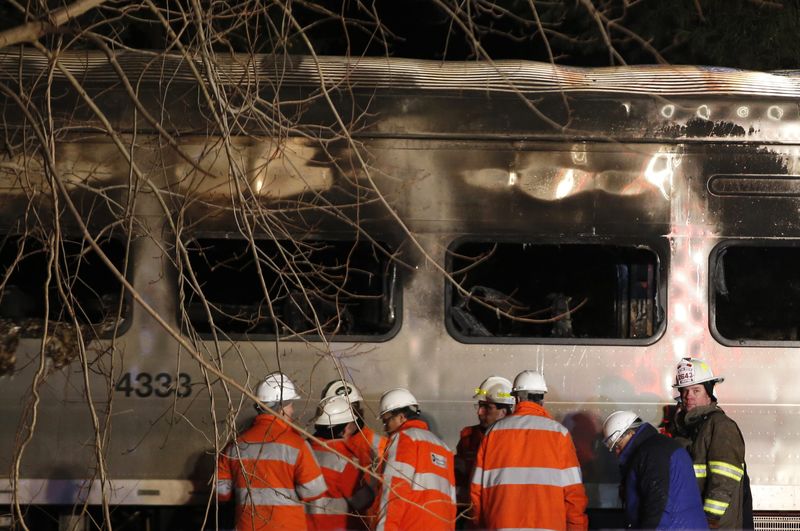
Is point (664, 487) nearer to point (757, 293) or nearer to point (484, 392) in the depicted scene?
point (484, 392)

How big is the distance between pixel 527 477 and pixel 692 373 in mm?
1224

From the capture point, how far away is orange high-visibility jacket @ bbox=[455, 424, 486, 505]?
23.4 feet

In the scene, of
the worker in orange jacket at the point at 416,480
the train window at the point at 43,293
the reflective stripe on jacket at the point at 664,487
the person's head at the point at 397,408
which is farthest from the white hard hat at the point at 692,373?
the train window at the point at 43,293

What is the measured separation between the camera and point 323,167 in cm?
713

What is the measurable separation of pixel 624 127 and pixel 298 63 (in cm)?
217

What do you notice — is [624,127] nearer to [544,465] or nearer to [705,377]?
[705,377]

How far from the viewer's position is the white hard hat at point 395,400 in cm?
660

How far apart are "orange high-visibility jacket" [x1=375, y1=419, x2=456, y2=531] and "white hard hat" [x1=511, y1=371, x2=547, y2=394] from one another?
637 millimetres

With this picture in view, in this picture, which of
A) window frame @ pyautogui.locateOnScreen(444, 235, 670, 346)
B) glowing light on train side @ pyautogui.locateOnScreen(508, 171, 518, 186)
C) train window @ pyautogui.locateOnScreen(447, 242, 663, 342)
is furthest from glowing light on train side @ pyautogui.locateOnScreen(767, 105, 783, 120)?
glowing light on train side @ pyautogui.locateOnScreen(508, 171, 518, 186)

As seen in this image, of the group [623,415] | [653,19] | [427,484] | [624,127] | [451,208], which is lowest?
[427,484]

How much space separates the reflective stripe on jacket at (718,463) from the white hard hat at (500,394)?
1075 mm

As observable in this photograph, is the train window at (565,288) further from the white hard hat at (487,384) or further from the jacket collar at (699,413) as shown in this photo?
the jacket collar at (699,413)

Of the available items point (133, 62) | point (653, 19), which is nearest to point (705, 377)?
point (133, 62)

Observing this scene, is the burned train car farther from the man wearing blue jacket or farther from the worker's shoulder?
the man wearing blue jacket
